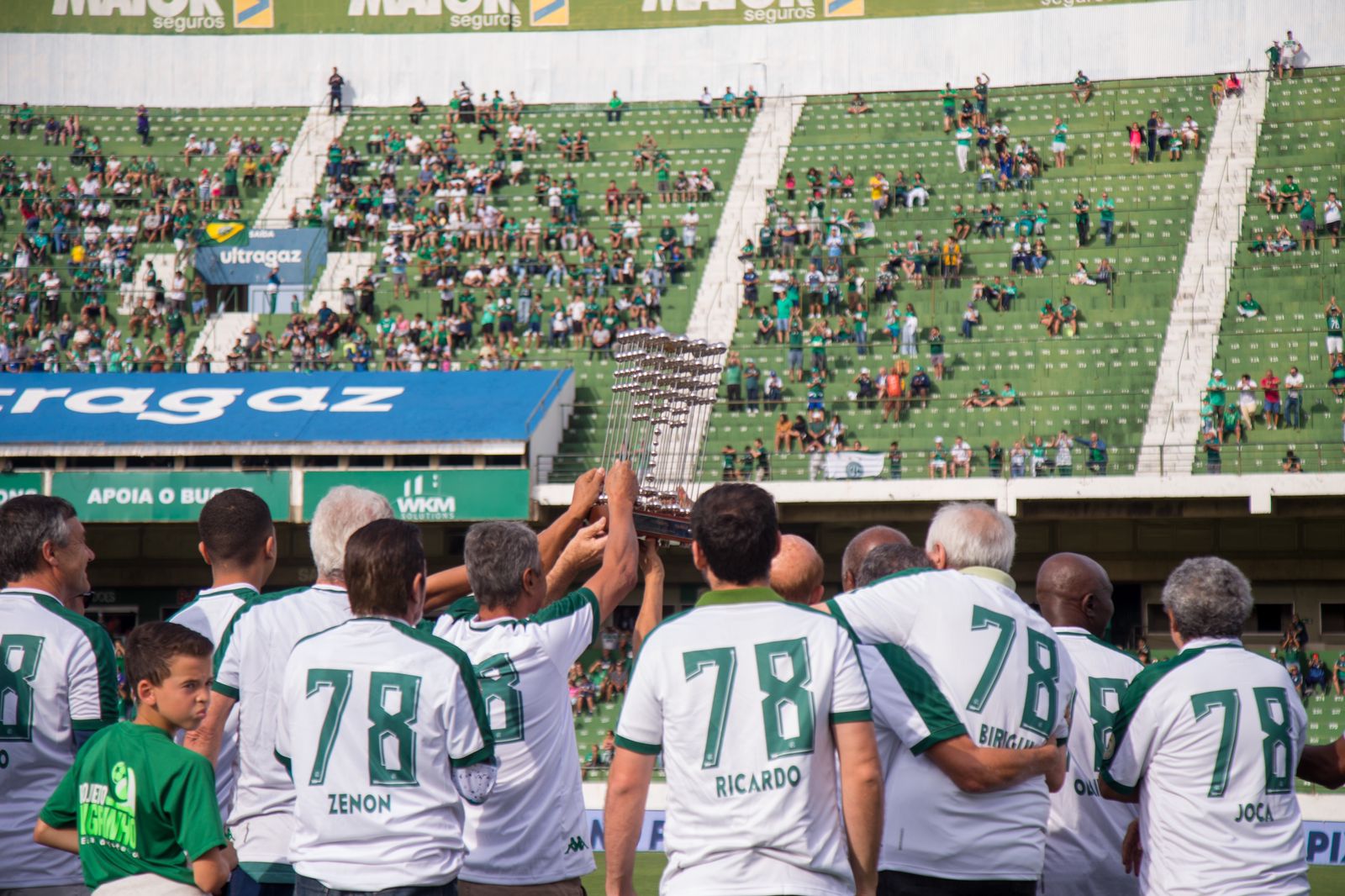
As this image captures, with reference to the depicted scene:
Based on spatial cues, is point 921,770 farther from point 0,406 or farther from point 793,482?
point 0,406

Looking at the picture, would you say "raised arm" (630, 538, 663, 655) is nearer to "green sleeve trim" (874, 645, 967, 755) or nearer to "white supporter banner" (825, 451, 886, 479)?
"green sleeve trim" (874, 645, 967, 755)

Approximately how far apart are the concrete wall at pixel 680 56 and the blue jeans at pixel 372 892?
36.9 m

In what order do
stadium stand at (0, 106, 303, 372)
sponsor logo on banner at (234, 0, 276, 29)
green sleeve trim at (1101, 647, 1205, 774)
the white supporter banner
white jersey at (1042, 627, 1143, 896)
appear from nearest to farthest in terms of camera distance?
green sleeve trim at (1101, 647, 1205, 774), white jersey at (1042, 627, 1143, 896), the white supporter banner, stadium stand at (0, 106, 303, 372), sponsor logo on banner at (234, 0, 276, 29)

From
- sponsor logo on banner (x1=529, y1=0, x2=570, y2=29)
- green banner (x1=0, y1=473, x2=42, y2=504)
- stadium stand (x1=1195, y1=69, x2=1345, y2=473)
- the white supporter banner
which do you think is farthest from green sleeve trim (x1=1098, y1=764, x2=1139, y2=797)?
sponsor logo on banner (x1=529, y1=0, x2=570, y2=29)

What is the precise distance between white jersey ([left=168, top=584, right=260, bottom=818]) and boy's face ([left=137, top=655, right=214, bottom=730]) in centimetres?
58

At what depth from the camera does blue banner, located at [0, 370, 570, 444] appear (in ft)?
88.8

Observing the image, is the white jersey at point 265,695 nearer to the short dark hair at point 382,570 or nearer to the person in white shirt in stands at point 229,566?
the person in white shirt in stands at point 229,566

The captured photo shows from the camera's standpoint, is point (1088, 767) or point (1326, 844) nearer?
point (1088, 767)

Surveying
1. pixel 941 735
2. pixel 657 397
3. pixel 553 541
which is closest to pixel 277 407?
pixel 657 397

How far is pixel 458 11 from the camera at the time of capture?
41938 mm

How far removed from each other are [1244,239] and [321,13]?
2624 cm

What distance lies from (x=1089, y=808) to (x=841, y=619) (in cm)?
194

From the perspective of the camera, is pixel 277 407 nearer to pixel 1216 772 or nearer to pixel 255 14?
pixel 255 14

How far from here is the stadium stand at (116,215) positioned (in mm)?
32156
